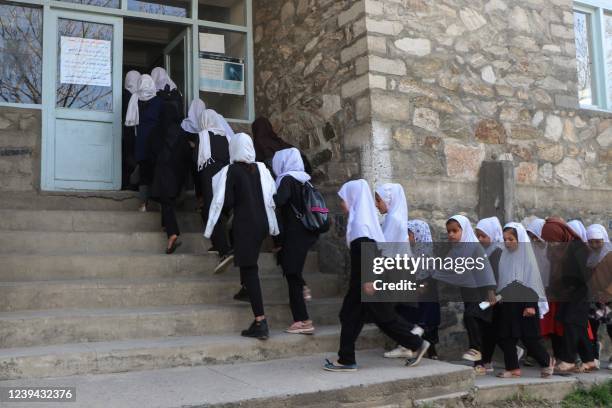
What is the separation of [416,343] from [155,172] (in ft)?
9.63

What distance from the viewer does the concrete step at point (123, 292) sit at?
15.3 ft

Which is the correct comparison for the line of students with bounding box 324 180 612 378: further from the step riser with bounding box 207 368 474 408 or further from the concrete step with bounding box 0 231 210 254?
the concrete step with bounding box 0 231 210 254

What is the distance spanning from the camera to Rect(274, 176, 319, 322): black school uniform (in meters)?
4.86

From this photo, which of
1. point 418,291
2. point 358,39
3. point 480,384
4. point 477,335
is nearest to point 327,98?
point 358,39

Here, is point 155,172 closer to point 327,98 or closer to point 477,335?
point 327,98

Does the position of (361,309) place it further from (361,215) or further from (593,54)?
(593,54)

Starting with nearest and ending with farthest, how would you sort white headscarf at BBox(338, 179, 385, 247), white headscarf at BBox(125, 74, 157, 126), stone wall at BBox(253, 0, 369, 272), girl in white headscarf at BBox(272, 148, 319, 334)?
white headscarf at BBox(338, 179, 385, 247) → girl in white headscarf at BBox(272, 148, 319, 334) → stone wall at BBox(253, 0, 369, 272) → white headscarf at BBox(125, 74, 157, 126)

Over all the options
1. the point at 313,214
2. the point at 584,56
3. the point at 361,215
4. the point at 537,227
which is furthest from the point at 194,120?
the point at 584,56

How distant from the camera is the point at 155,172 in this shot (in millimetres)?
5867

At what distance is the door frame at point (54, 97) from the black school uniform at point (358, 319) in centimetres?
375

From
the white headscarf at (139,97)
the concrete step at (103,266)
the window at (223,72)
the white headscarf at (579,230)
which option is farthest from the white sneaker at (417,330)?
the window at (223,72)

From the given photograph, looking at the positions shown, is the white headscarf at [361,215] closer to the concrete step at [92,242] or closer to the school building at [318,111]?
the school building at [318,111]

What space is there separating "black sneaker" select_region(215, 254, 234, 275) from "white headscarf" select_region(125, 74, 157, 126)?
2.21m

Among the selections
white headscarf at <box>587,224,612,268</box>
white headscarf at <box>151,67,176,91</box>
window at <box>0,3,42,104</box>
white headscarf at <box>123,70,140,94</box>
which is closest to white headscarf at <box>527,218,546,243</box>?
white headscarf at <box>587,224,612,268</box>
